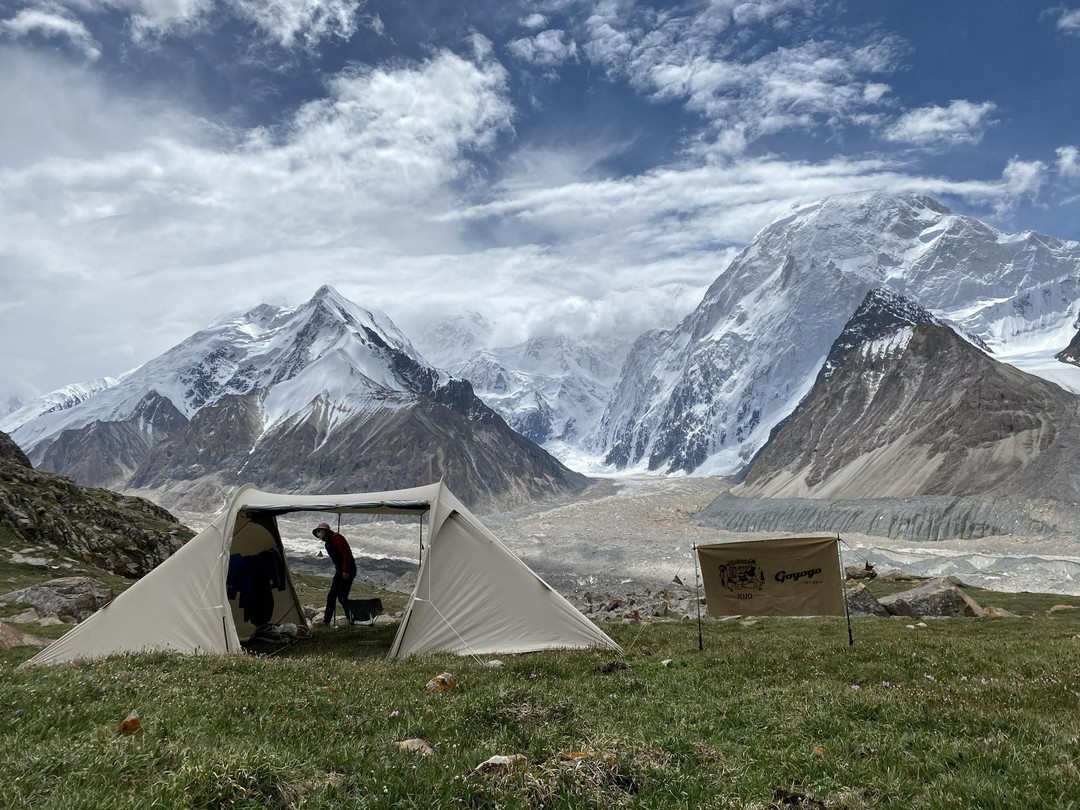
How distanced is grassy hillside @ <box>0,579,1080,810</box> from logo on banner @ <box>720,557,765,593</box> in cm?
556

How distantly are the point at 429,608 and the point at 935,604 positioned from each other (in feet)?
75.6

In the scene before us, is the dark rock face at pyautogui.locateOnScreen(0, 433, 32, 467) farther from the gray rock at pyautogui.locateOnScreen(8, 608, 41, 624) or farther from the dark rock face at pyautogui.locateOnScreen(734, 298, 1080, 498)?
the dark rock face at pyautogui.locateOnScreen(734, 298, 1080, 498)

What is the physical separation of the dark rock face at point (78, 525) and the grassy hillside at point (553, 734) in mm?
34593

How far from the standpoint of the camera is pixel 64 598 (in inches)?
996

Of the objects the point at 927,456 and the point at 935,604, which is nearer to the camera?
the point at 935,604

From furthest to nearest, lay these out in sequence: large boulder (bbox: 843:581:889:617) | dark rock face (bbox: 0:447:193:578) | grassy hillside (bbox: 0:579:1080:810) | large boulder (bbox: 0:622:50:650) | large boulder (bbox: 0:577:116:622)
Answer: dark rock face (bbox: 0:447:193:578)
large boulder (bbox: 843:581:889:617)
large boulder (bbox: 0:577:116:622)
large boulder (bbox: 0:622:50:650)
grassy hillside (bbox: 0:579:1080:810)

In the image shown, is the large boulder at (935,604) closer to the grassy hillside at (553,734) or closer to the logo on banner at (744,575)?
the logo on banner at (744,575)

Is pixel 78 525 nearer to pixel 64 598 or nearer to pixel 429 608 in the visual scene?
pixel 64 598

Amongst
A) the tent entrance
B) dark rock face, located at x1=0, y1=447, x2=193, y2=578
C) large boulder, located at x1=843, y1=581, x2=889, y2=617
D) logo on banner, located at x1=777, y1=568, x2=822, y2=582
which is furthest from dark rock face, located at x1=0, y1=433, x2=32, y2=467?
large boulder, located at x1=843, y1=581, x2=889, y2=617

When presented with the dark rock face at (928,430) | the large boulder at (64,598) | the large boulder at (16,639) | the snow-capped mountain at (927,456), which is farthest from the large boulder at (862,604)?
the dark rock face at (928,430)

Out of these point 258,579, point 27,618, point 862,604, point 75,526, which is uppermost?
point 258,579

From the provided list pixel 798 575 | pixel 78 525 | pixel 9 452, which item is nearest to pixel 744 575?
pixel 798 575

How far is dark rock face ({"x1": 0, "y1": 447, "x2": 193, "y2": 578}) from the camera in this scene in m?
39.5

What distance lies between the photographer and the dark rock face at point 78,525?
39.5 metres
